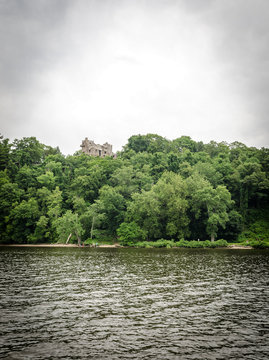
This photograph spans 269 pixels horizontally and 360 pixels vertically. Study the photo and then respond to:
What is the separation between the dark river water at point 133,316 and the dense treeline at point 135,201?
43824 millimetres

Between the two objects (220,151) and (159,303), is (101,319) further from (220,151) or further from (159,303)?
(220,151)

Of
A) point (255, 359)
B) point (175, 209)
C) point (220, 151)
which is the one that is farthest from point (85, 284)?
point (220, 151)

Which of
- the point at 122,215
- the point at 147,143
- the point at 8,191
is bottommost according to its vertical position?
the point at 122,215

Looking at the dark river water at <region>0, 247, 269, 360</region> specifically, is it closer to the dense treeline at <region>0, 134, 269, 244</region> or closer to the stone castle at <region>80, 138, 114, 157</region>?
the dense treeline at <region>0, 134, 269, 244</region>

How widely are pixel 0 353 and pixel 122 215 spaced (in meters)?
64.8

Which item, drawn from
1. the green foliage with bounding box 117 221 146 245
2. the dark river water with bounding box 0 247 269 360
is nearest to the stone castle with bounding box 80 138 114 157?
the green foliage with bounding box 117 221 146 245

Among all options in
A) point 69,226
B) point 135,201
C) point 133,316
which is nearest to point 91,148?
point 135,201

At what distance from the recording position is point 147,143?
128m

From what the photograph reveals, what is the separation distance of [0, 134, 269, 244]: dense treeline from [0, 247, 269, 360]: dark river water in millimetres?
43824

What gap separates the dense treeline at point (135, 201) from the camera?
68.0m

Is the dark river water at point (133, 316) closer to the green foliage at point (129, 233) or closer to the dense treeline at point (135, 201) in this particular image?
the green foliage at point (129, 233)

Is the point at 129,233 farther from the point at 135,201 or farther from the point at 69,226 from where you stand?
the point at 69,226

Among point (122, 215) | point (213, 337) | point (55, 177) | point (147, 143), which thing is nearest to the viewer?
point (213, 337)

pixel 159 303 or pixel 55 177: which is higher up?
pixel 55 177
